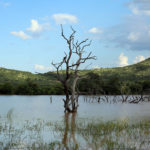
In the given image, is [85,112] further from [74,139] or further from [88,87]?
[88,87]

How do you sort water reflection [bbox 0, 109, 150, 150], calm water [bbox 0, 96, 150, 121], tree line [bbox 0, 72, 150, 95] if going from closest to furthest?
water reflection [bbox 0, 109, 150, 150] < calm water [bbox 0, 96, 150, 121] < tree line [bbox 0, 72, 150, 95]

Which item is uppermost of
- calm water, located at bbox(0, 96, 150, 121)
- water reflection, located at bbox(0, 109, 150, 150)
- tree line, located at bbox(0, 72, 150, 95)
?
tree line, located at bbox(0, 72, 150, 95)

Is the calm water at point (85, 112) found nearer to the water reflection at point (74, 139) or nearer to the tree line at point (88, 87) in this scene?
the water reflection at point (74, 139)

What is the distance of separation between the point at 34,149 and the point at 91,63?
17.0 m

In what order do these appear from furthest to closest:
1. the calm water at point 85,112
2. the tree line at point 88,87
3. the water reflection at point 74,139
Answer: the tree line at point 88,87 < the calm water at point 85,112 < the water reflection at point 74,139

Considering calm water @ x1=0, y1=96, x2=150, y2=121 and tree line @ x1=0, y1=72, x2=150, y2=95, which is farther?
tree line @ x1=0, y1=72, x2=150, y2=95

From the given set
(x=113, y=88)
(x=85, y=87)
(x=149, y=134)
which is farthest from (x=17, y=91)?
(x=149, y=134)

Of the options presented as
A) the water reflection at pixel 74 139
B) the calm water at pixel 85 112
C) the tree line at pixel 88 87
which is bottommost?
the water reflection at pixel 74 139

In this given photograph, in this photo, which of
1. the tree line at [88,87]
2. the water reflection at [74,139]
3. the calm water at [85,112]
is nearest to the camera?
the water reflection at [74,139]

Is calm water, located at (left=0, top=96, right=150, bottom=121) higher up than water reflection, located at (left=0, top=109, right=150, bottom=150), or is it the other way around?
calm water, located at (left=0, top=96, right=150, bottom=121)

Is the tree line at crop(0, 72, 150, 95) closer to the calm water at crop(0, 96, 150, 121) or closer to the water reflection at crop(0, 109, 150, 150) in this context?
the calm water at crop(0, 96, 150, 121)

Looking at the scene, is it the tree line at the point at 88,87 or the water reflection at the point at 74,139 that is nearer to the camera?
the water reflection at the point at 74,139

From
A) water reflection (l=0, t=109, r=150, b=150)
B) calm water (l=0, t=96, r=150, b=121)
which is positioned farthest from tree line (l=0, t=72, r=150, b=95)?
water reflection (l=0, t=109, r=150, b=150)

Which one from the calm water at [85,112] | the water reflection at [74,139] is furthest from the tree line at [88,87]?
the water reflection at [74,139]
